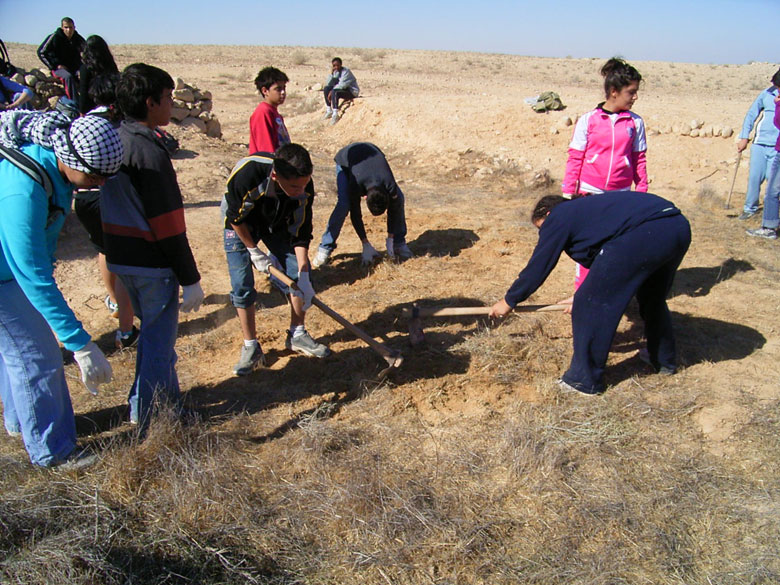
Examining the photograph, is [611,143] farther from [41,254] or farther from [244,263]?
[41,254]

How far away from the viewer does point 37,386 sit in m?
2.56

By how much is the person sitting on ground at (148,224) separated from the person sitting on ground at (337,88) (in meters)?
11.3

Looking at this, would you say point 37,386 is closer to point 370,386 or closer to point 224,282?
point 370,386

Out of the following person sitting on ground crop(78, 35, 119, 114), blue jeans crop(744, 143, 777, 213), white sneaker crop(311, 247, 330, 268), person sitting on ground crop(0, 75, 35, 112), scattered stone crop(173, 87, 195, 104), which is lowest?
white sneaker crop(311, 247, 330, 268)

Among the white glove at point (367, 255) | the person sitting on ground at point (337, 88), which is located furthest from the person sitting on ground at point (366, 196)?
the person sitting on ground at point (337, 88)

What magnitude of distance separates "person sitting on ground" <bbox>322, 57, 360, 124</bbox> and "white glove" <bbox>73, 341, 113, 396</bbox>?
1197 cm

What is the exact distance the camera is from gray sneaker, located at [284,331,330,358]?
4.05m

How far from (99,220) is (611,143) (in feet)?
12.6

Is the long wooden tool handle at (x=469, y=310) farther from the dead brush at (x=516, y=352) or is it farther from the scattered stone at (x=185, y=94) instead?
the scattered stone at (x=185, y=94)

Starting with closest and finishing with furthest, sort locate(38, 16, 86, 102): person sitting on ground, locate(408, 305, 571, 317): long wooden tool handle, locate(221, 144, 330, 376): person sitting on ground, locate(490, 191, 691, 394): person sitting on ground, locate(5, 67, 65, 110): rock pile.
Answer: locate(490, 191, 691, 394): person sitting on ground, locate(221, 144, 330, 376): person sitting on ground, locate(408, 305, 571, 317): long wooden tool handle, locate(38, 16, 86, 102): person sitting on ground, locate(5, 67, 65, 110): rock pile

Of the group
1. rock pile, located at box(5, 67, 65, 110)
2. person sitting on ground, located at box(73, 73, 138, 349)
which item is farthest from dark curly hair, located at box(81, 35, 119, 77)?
rock pile, located at box(5, 67, 65, 110)

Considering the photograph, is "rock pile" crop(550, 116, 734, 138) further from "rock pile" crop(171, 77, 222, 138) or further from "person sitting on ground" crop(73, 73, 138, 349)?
"person sitting on ground" crop(73, 73, 138, 349)

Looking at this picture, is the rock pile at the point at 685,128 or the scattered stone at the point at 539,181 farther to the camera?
the rock pile at the point at 685,128

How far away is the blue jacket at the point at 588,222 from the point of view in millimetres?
3240
